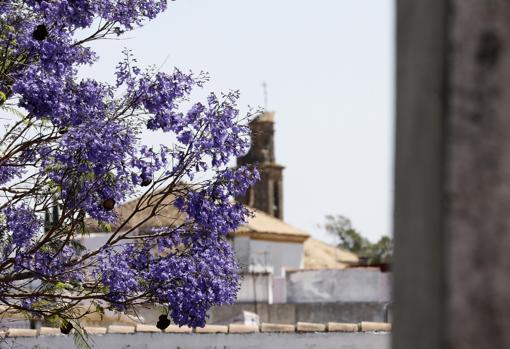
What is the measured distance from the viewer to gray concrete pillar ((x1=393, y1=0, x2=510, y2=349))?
2.31 meters

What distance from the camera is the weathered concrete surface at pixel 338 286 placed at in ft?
109

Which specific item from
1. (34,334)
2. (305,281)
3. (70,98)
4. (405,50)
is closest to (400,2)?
(405,50)

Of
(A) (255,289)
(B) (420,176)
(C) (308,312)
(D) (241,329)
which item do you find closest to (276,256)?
(A) (255,289)

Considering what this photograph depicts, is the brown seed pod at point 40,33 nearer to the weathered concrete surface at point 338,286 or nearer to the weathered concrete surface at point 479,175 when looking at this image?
the weathered concrete surface at point 479,175

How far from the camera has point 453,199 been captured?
2.35m

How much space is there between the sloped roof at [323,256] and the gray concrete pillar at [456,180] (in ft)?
189

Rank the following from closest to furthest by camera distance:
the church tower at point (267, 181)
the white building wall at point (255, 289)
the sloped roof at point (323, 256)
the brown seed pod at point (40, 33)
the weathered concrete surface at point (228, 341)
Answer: the brown seed pod at point (40, 33)
the weathered concrete surface at point (228, 341)
the white building wall at point (255, 289)
the sloped roof at point (323, 256)
the church tower at point (267, 181)

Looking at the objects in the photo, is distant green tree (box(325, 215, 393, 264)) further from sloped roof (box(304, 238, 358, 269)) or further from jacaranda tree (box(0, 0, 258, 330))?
jacaranda tree (box(0, 0, 258, 330))

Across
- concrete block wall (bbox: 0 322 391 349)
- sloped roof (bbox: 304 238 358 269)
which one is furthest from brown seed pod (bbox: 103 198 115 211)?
sloped roof (bbox: 304 238 358 269)

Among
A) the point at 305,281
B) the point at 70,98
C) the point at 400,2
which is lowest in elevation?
the point at 305,281

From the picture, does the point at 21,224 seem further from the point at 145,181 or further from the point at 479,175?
the point at 479,175

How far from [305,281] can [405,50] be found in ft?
105

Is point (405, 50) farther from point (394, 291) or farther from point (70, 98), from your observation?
point (70, 98)

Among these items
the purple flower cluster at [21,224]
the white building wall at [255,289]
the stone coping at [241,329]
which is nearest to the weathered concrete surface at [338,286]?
the white building wall at [255,289]
